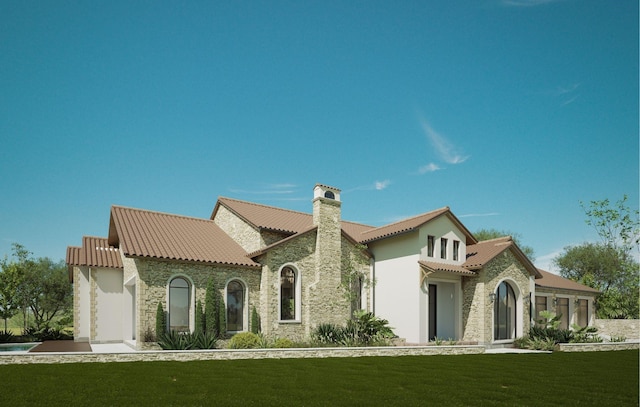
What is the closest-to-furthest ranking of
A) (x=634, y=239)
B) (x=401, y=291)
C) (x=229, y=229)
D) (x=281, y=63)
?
1. (x=634, y=239)
2. (x=281, y=63)
3. (x=401, y=291)
4. (x=229, y=229)

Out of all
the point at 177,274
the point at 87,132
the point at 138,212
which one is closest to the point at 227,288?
the point at 177,274

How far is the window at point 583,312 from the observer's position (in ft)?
117

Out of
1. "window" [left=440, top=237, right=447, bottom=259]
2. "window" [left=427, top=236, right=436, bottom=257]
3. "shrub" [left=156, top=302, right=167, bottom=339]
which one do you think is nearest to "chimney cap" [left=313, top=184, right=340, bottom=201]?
"window" [left=427, top=236, right=436, bottom=257]

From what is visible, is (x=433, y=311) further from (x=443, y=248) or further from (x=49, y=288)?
(x=49, y=288)

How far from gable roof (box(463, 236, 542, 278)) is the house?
8 centimetres

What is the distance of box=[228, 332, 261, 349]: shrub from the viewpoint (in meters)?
19.9

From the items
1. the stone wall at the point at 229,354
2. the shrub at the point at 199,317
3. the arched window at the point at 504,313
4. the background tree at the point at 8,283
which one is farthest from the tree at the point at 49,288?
the arched window at the point at 504,313

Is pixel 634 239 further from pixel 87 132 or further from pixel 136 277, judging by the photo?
pixel 87 132

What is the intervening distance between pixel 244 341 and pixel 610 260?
46.6 metres

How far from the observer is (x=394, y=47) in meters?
21.6

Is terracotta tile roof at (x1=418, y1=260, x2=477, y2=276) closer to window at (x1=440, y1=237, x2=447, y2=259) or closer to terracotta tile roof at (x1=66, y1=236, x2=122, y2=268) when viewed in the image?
window at (x1=440, y1=237, x2=447, y2=259)

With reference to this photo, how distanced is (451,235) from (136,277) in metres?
16.0

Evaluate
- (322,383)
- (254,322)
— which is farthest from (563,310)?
(322,383)

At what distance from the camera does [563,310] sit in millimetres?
34312
